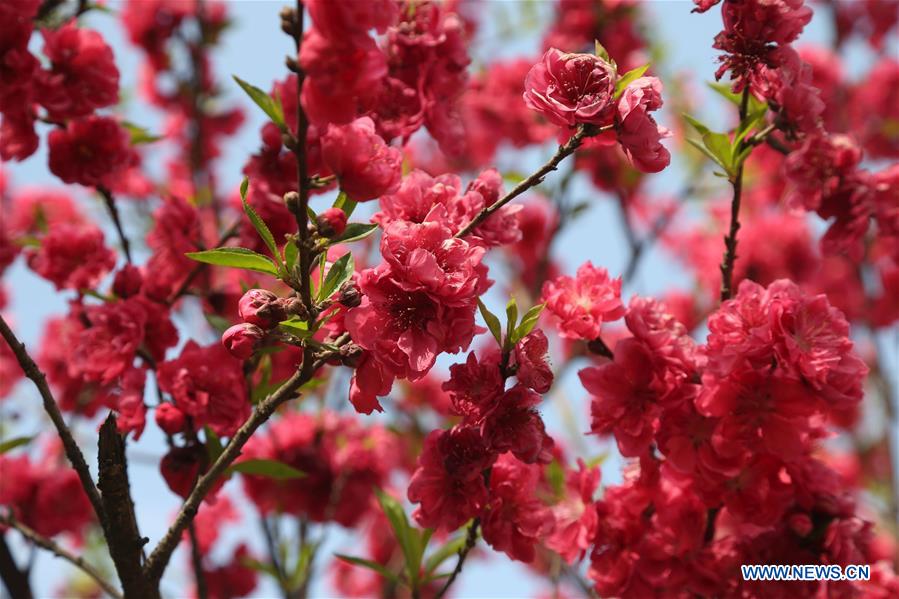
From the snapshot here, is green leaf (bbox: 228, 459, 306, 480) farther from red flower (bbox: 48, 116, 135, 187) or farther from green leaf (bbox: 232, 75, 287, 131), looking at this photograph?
red flower (bbox: 48, 116, 135, 187)

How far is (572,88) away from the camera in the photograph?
1667 mm

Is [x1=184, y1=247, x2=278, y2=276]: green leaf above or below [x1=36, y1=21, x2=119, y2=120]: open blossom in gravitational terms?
below

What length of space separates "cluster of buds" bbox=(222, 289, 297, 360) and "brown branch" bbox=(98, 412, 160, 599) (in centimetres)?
33

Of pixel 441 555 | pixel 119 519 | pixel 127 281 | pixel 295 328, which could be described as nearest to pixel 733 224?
pixel 295 328

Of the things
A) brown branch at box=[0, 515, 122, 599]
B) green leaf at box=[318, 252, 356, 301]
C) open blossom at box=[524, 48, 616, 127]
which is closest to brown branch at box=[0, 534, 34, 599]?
brown branch at box=[0, 515, 122, 599]

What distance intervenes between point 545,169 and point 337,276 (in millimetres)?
430

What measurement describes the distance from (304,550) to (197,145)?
2.16 m

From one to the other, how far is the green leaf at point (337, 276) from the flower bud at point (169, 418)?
690 mm

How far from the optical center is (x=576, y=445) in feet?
15.1

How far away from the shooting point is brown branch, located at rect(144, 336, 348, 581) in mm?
1577

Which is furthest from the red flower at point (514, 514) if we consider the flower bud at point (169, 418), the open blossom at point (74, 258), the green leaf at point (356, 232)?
the open blossom at point (74, 258)

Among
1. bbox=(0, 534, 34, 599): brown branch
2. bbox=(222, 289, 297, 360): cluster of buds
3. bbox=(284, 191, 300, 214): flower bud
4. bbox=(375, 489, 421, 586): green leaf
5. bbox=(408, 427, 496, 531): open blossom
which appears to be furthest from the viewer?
bbox=(375, 489, 421, 586): green leaf

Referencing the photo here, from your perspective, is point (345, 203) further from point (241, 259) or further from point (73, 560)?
point (73, 560)

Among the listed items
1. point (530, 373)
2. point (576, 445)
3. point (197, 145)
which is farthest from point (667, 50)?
point (530, 373)
